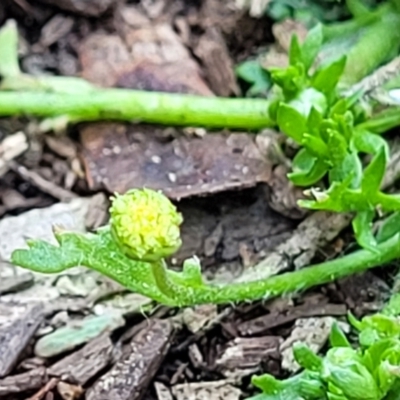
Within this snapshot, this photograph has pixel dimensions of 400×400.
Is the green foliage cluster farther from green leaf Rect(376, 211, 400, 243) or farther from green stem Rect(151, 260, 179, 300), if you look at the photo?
green stem Rect(151, 260, 179, 300)

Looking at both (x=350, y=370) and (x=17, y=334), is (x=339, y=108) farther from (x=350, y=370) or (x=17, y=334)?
(x=17, y=334)

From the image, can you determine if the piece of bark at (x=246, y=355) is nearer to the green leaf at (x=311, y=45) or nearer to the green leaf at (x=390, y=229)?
the green leaf at (x=390, y=229)

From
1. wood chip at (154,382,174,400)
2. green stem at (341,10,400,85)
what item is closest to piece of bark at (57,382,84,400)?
wood chip at (154,382,174,400)

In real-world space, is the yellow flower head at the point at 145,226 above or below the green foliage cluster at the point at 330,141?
above

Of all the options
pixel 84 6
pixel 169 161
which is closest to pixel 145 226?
pixel 169 161

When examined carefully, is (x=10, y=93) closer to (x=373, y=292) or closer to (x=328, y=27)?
(x=328, y=27)

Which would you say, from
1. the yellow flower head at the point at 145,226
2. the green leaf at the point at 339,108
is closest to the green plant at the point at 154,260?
the yellow flower head at the point at 145,226

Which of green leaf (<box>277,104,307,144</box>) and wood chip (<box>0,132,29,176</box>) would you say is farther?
wood chip (<box>0,132,29,176</box>)
